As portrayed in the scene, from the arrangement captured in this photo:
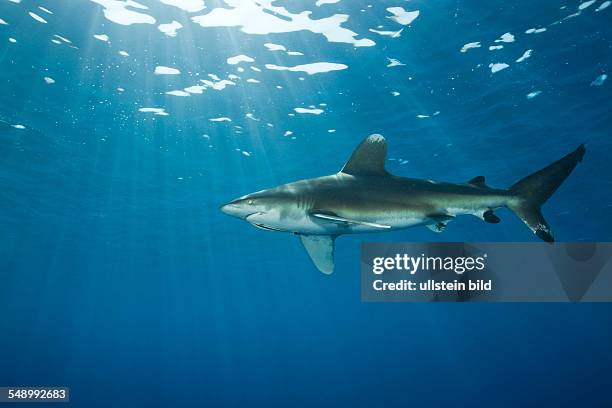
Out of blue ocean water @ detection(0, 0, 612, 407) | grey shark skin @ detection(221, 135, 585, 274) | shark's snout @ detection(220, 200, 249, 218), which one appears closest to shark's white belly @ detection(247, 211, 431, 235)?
grey shark skin @ detection(221, 135, 585, 274)

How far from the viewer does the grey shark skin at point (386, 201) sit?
4837mm

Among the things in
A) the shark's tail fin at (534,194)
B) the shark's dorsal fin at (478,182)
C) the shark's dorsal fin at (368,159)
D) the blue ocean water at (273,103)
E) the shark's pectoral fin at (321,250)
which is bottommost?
the shark's pectoral fin at (321,250)

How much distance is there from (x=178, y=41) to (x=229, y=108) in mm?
4125

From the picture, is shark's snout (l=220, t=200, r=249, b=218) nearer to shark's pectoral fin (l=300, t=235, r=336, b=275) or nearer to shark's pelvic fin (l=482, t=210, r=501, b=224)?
shark's pectoral fin (l=300, t=235, r=336, b=275)

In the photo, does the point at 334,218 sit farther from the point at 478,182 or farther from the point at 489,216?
the point at 478,182

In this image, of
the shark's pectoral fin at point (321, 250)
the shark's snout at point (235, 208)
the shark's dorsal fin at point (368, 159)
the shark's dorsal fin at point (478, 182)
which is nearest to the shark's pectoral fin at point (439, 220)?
the shark's dorsal fin at point (478, 182)

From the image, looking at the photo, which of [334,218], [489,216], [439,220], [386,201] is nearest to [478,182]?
[489,216]

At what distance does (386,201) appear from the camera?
16.6 ft

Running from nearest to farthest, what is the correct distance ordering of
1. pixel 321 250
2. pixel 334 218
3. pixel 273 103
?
pixel 334 218 → pixel 321 250 → pixel 273 103

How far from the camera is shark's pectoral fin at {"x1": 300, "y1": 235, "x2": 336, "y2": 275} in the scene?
5.87 meters

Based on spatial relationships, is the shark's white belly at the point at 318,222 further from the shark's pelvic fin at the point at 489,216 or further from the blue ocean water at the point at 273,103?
the blue ocean water at the point at 273,103

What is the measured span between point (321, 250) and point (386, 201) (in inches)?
57.3

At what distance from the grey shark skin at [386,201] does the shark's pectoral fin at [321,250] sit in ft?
1.57

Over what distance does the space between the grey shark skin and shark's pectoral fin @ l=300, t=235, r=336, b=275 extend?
0.48 metres
